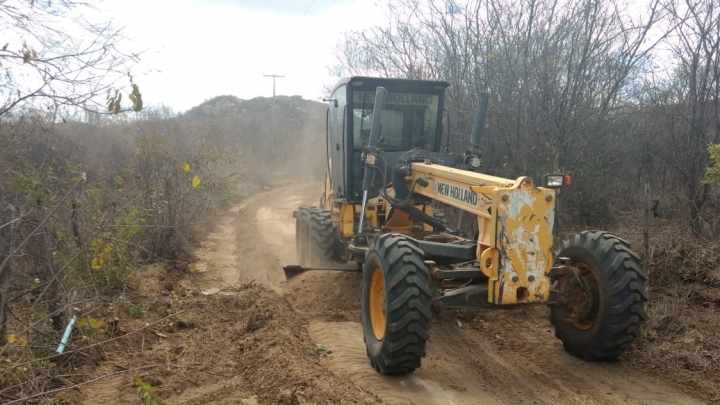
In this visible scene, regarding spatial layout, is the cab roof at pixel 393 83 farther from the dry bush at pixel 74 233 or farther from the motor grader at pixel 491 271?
the dry bush at pixel 74 233

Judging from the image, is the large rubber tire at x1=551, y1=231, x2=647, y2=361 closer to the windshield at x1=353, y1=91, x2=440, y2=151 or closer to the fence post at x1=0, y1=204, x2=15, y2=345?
the windshield at x1=353, y1=91, x2=440, y2=151

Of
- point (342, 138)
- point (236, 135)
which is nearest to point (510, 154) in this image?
point (342, 138)

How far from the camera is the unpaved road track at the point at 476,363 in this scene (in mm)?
4605

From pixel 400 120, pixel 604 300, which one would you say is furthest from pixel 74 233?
pixel 604 300

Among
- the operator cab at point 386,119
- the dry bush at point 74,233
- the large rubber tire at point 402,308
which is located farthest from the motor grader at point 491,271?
the dry bush at point 74,233

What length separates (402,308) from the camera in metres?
4.68

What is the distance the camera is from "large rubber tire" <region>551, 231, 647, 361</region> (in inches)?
194

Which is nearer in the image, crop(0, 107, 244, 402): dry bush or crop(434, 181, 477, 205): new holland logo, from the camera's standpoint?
crop(0, 107, 244, 402): dry bush

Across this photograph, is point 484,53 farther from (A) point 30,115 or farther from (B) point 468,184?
(A) point 30,115

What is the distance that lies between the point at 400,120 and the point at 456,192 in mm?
2670

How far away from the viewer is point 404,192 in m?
6.95

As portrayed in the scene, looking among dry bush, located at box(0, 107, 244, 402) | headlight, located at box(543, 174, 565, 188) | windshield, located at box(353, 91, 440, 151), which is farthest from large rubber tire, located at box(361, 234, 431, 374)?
windshield, located at box(353, 91, 440, 151)

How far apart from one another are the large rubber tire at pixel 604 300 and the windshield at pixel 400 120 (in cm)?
A: 319

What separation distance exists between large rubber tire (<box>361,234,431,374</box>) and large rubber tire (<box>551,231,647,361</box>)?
1.45 m
